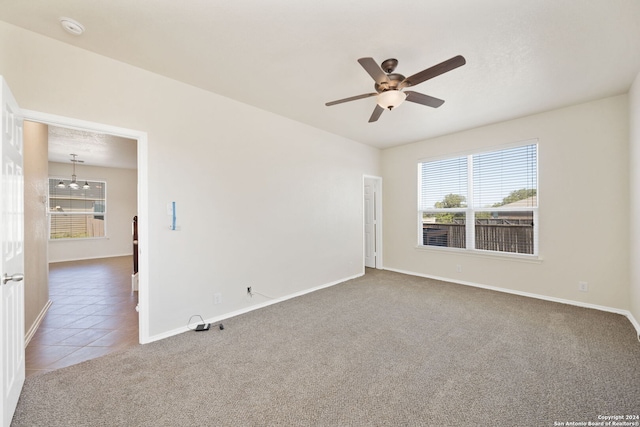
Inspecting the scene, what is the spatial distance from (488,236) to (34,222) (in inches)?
255

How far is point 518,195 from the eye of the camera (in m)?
4.12

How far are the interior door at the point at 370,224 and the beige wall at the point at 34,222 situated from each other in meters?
5.41

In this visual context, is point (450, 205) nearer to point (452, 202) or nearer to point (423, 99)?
point (452, 202)

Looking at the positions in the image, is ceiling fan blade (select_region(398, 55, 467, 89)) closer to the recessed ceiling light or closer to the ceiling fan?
the ceiling fan

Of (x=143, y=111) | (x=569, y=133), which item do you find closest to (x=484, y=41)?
(x=569, y=133)

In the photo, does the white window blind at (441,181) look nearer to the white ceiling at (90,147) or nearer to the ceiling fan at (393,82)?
the ceiling fan at (393,82)

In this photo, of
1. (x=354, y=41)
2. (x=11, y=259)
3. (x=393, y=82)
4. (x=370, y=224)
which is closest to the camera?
(x=11, y=259)

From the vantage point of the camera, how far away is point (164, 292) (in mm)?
2797

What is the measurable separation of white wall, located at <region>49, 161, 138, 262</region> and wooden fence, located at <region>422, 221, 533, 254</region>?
863cm

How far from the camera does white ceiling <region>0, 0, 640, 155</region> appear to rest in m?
1.87

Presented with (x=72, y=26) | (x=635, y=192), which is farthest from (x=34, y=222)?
(x=635, y=192)

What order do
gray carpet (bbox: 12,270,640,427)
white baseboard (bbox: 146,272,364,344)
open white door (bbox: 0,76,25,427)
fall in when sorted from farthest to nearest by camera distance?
white baseboard (bbox: 146,272,364,344)
gray carpet (bbox: 12,270,640,427)
open white door (bbox: 0,76,25,427)

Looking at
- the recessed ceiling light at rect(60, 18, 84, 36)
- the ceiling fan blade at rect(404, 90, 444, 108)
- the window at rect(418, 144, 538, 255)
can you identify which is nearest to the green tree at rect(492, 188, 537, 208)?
the window at rect(418, 144, 538, 255)

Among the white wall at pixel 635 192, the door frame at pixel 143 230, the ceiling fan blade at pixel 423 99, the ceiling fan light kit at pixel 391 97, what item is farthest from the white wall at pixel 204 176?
the white wall at pixel 635 192
